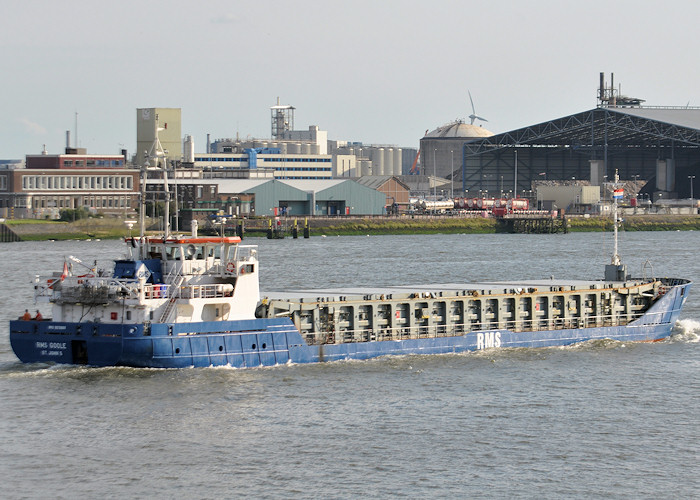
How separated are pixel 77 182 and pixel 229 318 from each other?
10687 centimetres

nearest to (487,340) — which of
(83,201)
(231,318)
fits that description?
(231,318)

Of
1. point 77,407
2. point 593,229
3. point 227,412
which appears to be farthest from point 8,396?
point 593,229

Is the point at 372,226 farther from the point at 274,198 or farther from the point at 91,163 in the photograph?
the point at 91,163

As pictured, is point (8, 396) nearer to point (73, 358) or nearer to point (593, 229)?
point (73, 358)

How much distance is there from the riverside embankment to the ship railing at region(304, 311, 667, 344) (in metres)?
74.3

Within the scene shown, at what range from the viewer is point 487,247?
358 ft

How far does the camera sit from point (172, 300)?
122 ft

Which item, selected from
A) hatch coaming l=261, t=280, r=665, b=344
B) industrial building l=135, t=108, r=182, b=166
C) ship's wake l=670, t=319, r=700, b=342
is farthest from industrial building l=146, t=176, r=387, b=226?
hatch coaming l=261, t=280, r=665, b=344

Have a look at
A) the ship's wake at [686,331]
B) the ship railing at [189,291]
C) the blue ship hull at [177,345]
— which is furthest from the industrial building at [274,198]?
the ship railing at [189,291]

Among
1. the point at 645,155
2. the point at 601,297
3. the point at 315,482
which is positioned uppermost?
the point at 645,155

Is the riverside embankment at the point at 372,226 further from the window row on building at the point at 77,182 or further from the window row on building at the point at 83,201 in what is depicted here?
the window row on building at the point at 77,182

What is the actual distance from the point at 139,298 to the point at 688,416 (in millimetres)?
16960

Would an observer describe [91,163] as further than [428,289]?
Yes

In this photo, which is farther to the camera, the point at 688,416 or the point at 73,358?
the point at 73,358
